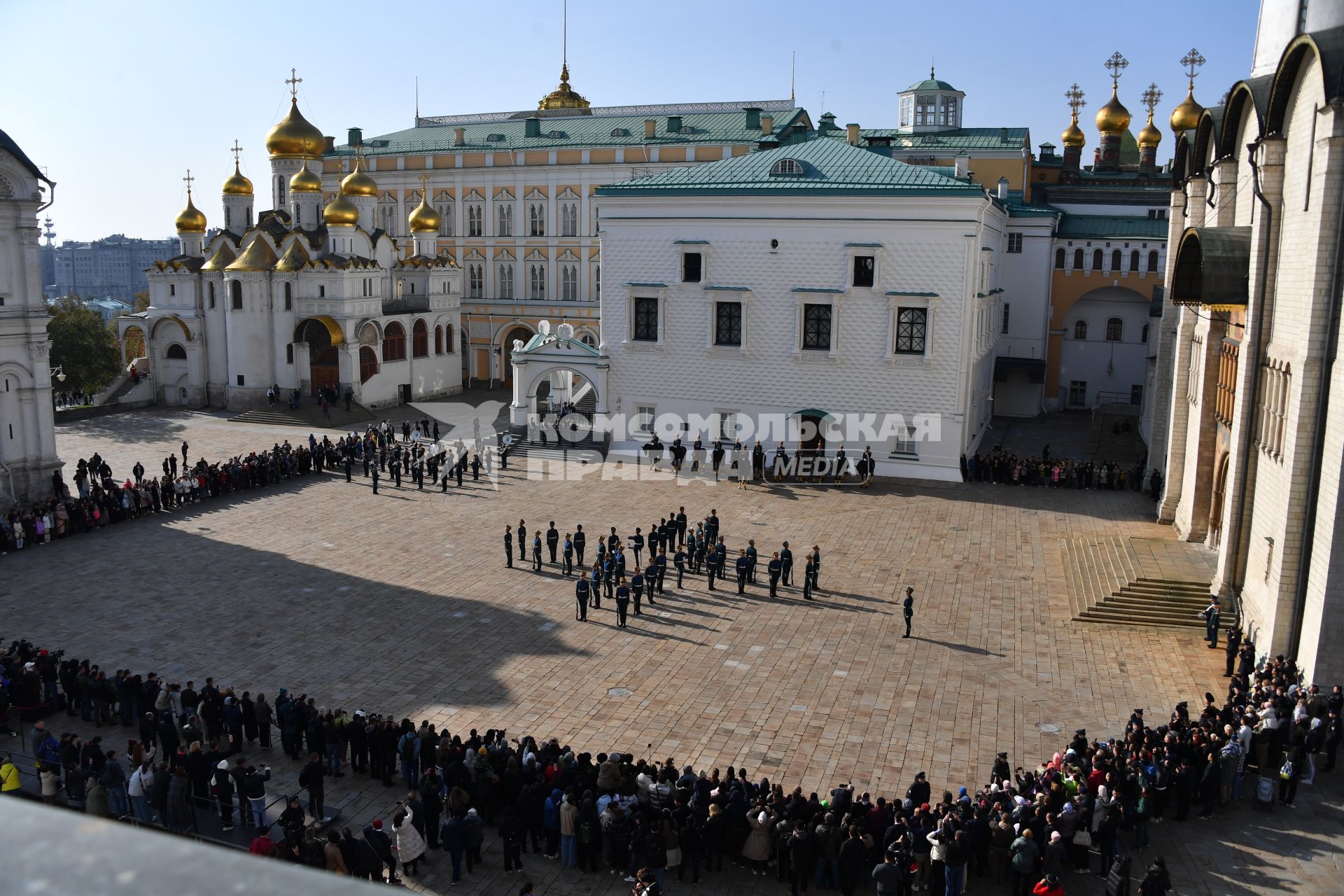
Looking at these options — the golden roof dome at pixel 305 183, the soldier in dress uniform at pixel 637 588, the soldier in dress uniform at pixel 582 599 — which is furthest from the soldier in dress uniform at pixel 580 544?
the golden roof dome at pixel 305 183

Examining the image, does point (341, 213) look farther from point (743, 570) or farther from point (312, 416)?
point (743, 570)

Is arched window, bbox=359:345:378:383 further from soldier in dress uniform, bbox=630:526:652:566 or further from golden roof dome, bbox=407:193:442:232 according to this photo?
soldier in dress uniform, bbox=630:526:652:566

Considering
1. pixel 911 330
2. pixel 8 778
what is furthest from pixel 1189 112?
pixel 8 778

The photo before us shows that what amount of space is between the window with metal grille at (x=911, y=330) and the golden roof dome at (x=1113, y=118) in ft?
87.6

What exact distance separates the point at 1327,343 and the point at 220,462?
1151 inches

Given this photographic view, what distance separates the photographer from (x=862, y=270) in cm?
3191

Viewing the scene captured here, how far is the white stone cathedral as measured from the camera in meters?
43.1

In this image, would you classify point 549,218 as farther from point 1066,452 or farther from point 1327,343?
point 1327,343

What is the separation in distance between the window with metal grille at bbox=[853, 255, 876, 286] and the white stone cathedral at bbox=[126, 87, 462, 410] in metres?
21.4

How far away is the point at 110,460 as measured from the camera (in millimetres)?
34031

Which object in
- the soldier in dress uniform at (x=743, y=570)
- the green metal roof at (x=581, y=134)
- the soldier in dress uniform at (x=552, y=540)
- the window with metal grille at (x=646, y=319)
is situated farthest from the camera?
the green metal roof at (x=581, y=134)

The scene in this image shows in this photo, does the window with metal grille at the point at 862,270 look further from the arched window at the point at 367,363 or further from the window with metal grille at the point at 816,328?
the arched window at the point at 367,363

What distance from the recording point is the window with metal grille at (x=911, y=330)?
3159 centimetres

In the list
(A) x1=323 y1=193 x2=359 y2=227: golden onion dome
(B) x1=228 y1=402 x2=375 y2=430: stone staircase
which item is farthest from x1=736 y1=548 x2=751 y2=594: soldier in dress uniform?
(A) x1=323 y1=193 x2=359 y2=227: golden onion dome
